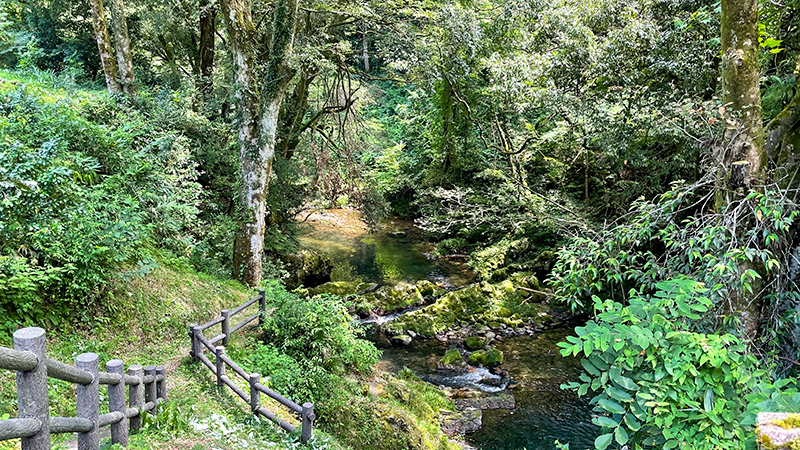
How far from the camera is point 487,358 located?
36.3ft

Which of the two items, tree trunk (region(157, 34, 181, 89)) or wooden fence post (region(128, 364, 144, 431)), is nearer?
wooden fence post (region(128, 364, 144, 431))

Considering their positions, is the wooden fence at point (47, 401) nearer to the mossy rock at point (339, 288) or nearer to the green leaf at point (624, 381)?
the green leaf at point (624, 381)

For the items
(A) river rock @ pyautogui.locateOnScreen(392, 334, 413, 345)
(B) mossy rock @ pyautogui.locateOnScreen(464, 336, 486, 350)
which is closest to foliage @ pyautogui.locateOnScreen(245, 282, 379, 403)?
(A) river rock @ pyautogui.locateOnScreen(392, 334, 413, 345)

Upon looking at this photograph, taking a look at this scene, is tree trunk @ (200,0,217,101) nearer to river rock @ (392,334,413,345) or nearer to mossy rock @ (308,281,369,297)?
mossy rock @ (308,281,369,297)

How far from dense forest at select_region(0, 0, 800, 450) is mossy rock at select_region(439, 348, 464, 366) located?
0.16 feet

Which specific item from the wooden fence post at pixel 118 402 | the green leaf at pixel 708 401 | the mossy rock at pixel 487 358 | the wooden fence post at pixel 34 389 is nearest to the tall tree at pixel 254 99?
the mossy rock at pixel 487 358

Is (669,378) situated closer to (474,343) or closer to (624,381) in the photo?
(624,381)

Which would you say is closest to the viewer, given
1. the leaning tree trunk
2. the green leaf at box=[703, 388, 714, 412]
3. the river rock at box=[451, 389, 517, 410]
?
the green leaf at box=[703, 388, 714, 412]

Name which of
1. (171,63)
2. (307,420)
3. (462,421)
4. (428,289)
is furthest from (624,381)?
(171,63)

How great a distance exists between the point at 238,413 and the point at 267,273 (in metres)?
6.24

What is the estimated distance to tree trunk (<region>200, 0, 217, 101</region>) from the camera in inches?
542

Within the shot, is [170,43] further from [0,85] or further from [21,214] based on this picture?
[21,214]

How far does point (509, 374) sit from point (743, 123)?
7804mm

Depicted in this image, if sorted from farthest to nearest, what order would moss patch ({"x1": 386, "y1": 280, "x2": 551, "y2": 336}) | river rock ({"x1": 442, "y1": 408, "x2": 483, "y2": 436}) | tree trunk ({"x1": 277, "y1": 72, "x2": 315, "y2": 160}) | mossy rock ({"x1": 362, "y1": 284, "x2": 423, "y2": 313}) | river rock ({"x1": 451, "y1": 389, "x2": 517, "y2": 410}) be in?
1. mossy rock ({"x1": 362, "y1": 284, "x2": 423, "y2": 313})
2. tree trunk ({"x1": 277, "y1": 72, "x2": 315, "y2": 160})
3. moss patch ({"x1": 386, "y1": 280, "x2": 551, "y2": 336})
4. river rock ({"x1": 451, "y1": 389, "x2": 517, "y2": 410})
5. river rock ({"x1": 442, "y1": 408, "x2": 483, "y2": 436})
